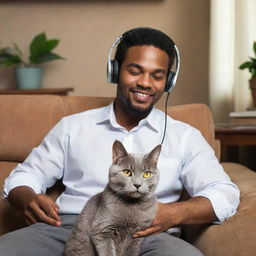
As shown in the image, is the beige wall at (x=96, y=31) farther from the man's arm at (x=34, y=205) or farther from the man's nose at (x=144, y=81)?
the man's arm at (x=34, y=205)

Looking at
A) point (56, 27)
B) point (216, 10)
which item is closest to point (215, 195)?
point (216, 10)

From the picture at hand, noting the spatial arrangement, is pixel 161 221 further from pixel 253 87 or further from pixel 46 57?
pixel 46 57

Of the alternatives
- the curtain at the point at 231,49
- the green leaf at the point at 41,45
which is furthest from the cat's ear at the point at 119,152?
the green leaf at the point at 41,45

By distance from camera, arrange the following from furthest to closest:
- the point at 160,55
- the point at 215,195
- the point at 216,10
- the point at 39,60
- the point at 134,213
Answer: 1. the point at 39,60
2. the point at 216,10
3. the point at 160,55
4. the point at 215,195
5. the point at 134,213

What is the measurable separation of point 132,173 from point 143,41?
1.73 ft

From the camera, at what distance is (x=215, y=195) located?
4.01 feet

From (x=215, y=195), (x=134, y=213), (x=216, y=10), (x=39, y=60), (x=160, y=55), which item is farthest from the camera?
(x=39, y=60)

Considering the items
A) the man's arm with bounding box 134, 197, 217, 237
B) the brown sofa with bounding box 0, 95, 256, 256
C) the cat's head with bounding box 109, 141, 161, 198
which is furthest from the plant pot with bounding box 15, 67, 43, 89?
the cat's head with bounding box 109, 141, 161, 198

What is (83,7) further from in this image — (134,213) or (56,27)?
(134,213)

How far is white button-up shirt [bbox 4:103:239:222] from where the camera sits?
4.20 ft

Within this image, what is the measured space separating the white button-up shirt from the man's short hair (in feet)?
0.60

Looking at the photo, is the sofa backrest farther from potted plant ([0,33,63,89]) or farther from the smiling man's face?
potted plant ([0,33,63,89])

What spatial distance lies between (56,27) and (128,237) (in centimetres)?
172

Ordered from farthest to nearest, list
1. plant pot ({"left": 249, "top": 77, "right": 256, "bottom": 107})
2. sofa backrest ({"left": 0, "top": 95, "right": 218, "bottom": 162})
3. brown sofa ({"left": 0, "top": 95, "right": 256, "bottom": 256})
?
1. plant pot ({"left": 249, "top": 77, "right": 256, "bottom": 107})
2. sofa backrest ({"left": 0, "top": 95, "right": 218, "bottom": 162})
3. brown sofa ({"left": 0, "top": 95, "right": 256, "bottom": 256})
